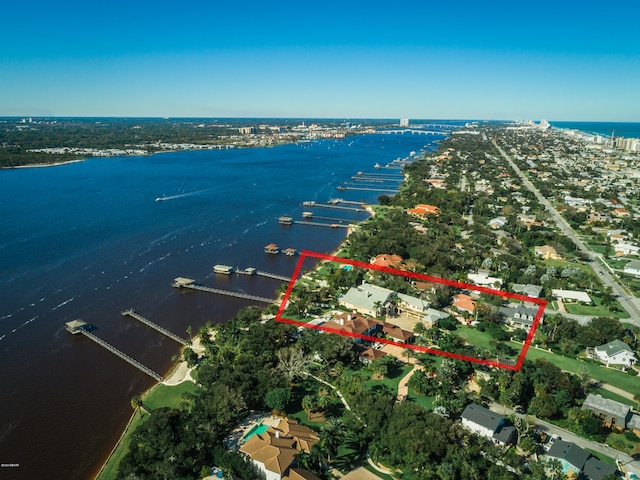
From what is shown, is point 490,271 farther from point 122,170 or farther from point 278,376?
point 122,170

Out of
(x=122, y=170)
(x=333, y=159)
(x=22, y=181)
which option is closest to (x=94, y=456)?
(x=22, y=181)

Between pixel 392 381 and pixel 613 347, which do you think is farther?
pixel 613 347

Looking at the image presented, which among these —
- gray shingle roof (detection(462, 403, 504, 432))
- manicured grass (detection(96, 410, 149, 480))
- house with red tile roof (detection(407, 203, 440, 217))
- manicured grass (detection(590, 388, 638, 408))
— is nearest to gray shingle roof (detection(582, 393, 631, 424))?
manicured grass (detection(590, 388, 638, 408))

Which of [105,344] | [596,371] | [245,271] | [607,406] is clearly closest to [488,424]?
[607,406]

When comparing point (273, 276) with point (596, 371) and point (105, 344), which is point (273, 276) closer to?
point (105, 344)

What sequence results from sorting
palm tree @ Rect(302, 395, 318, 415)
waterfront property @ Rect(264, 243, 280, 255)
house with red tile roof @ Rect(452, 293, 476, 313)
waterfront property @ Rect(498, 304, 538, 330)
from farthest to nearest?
waterfront property @ Rect(264, 243, 280, 255) → house with red tile roof @ Rect(452, 293, 476, 313) → waterfront property @ Rect(498, 304, 538, 330) → palm tree @ Rect(302, 395, 318, 415)

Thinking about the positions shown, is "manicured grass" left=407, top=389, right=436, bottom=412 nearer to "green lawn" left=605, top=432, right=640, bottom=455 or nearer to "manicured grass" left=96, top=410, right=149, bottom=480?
"green lawn" left=605, top=432, right=640, bottom=455
